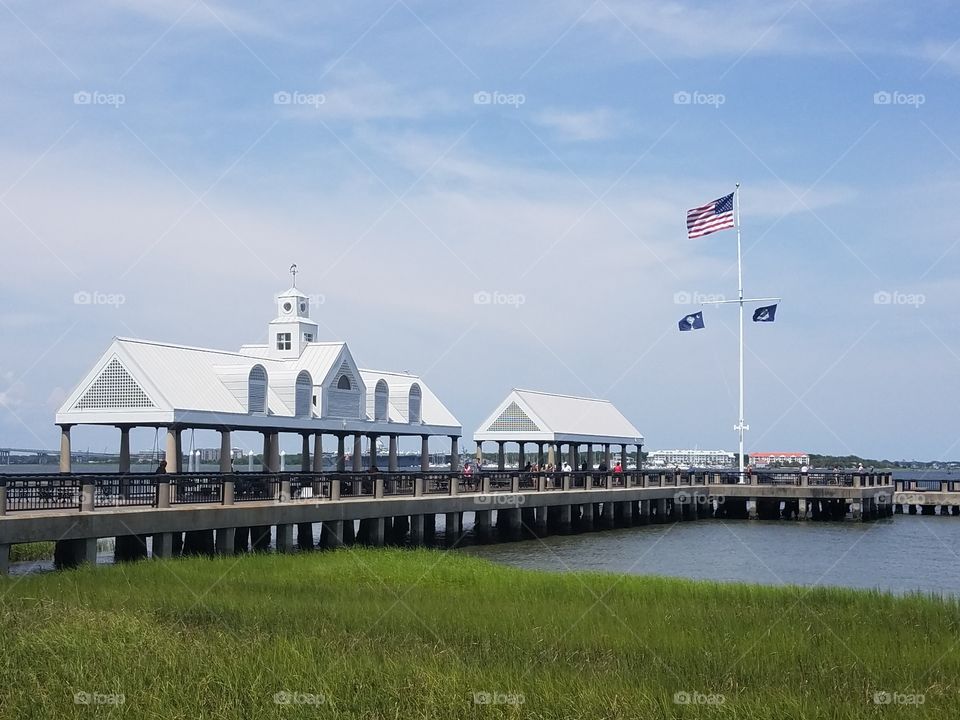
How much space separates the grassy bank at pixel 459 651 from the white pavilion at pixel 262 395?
14.8 m

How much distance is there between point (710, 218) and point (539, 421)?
1535 cm

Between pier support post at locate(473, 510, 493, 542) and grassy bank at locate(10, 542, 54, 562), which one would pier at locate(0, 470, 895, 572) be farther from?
grassy bank at locate(10, 542, 54, 562)

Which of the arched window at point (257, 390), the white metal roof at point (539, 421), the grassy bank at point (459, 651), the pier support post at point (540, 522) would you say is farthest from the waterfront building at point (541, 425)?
the grassy bank at point (459, 651)

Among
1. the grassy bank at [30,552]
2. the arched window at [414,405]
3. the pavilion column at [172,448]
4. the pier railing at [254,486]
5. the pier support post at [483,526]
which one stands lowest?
the pier support post at [483,526]

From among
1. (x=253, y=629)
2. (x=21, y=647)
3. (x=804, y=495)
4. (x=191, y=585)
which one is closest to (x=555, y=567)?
(x=191, y=585)

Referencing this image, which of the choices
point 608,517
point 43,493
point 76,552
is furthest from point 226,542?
point 608,517

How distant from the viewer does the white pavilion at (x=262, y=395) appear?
37.7 metres

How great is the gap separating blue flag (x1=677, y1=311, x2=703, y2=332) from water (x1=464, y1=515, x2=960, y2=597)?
1006 centimetres

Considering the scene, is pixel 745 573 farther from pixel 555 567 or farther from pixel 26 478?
pixel 26 478

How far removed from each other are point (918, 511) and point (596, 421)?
21225 mm

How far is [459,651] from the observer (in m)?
15.6

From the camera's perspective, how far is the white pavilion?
37719mm

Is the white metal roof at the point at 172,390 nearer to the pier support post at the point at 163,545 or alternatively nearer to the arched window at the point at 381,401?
the arched window at the point at 381,401

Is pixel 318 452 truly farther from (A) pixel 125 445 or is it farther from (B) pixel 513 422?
(B) pixel 513 422
